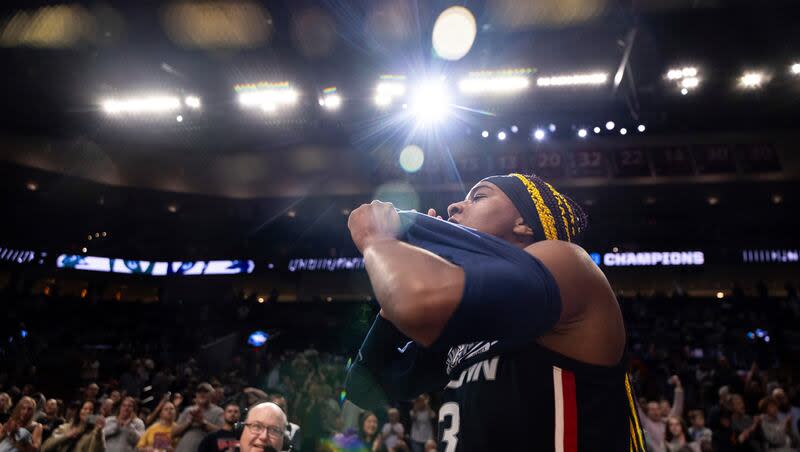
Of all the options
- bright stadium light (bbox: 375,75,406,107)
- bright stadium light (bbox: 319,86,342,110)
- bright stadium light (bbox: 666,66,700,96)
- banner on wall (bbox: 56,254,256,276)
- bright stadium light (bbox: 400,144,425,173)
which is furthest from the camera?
banner on wall (bbox: 56,254,256,276)

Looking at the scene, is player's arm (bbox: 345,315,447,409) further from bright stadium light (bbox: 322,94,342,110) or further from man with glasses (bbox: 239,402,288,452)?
bright stadium light (bbox: 322,94,342,110)

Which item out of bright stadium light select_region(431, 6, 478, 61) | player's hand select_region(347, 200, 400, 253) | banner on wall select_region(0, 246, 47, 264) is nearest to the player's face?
player's hand select_region(347, 200, 400, 253)

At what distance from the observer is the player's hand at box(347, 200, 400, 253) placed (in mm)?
1069

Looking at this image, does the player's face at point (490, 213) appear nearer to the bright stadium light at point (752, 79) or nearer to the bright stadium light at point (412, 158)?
the bright stadium light at point (752, 79)

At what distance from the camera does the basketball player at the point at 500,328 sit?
91 centimetres

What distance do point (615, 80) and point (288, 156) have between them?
1108 centimetres

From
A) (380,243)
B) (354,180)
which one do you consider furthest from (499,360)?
(354,180)

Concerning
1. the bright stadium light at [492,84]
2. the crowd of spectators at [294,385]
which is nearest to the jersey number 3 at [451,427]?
the crowd of spectators at [294,385]

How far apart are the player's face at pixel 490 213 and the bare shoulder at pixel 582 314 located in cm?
Result: 28

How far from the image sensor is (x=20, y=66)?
1056 centimetres

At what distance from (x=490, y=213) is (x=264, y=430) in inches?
80.3

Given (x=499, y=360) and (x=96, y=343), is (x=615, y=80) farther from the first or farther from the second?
(x=96, y=343)

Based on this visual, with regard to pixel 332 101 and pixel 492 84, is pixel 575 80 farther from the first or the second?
pixel 332 101

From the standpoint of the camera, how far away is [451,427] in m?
1.25
